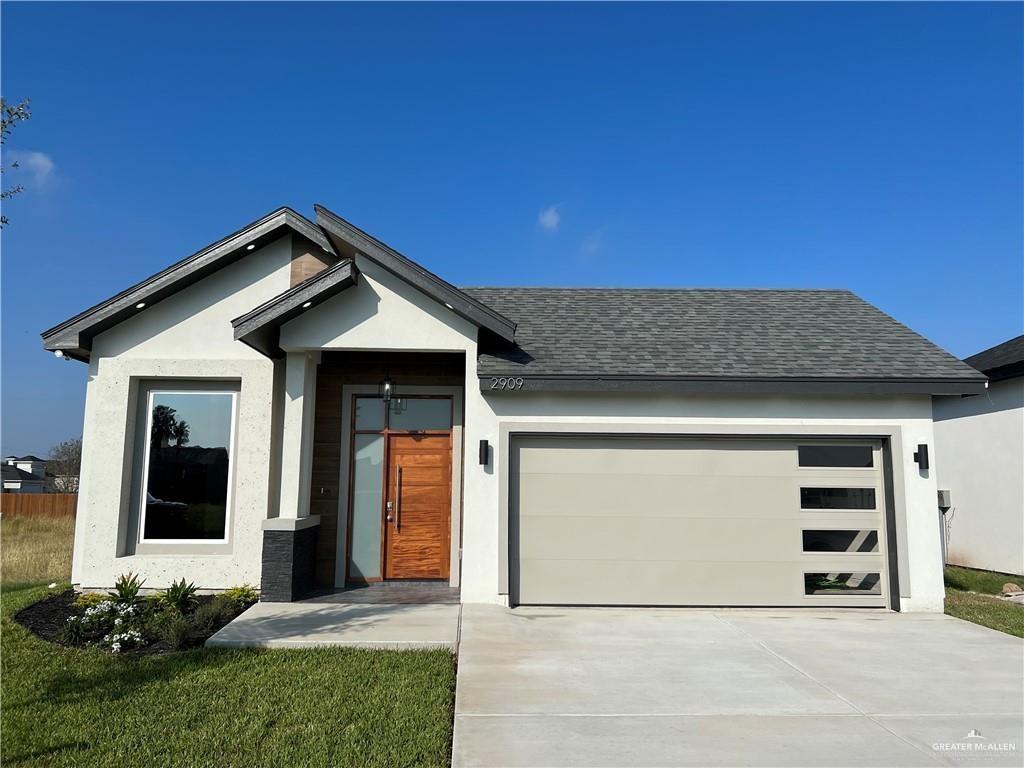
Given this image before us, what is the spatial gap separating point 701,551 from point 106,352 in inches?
343

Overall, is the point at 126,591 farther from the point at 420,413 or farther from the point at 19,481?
the point at 19,481

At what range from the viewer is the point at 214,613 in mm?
7086

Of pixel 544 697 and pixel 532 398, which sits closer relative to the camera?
pixel 544 697

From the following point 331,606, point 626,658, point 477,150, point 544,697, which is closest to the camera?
point 544,697

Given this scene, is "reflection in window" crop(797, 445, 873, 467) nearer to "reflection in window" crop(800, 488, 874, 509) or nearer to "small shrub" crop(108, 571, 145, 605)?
"reflection in window" crop(800, 488, 874, 509)

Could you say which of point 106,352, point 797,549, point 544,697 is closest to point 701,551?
point 797,549

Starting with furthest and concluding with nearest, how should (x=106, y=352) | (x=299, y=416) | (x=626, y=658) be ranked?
(x=106, y=352)
(x=299, y=416)
(x=626, y=658)

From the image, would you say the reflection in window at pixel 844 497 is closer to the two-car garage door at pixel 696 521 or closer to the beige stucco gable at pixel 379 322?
the two-car garage door at pixel 696 521

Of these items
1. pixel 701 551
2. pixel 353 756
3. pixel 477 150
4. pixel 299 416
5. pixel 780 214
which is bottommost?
pixel 353 756

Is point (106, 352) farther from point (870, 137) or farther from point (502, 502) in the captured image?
point (870, 137)

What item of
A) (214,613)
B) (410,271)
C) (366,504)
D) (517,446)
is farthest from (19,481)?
(517,446)

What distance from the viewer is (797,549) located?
8.38m

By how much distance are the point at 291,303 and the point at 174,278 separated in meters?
2.26

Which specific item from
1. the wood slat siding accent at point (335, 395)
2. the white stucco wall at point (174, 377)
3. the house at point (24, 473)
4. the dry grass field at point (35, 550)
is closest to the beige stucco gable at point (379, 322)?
the wood slat siding accent at point (335, 395)
